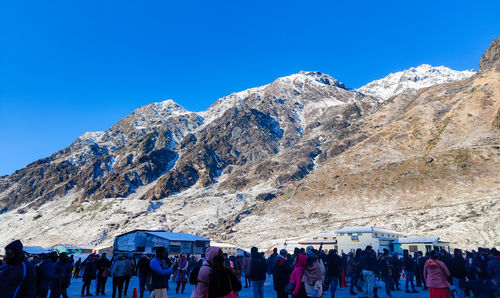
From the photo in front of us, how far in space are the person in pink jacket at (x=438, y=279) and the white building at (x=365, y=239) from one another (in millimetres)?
39154

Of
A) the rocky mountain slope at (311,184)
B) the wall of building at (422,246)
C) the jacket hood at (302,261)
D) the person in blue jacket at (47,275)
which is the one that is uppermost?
the rocky mountain slope at (311,184)

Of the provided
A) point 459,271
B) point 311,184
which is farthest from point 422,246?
point 311,184

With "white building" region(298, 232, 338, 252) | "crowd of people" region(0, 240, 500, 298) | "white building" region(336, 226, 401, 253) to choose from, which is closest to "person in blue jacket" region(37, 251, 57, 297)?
"crowd of people" region(0, 240, 500, 298)

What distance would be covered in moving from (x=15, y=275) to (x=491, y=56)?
171795 mm

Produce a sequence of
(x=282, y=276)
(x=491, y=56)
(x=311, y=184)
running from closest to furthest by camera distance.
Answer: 1. (x=282, y=276)
2. (x=311, y=184)
3. (x=491, y=56)

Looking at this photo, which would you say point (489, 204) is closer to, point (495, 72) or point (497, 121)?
point (497, 121)

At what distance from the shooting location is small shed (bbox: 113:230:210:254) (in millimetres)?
49938

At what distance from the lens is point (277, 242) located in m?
63.7

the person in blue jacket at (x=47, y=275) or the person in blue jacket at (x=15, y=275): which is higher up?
the person in blue jacket at (x=15, y=275)

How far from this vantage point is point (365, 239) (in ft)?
155

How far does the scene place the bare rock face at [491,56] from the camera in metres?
134

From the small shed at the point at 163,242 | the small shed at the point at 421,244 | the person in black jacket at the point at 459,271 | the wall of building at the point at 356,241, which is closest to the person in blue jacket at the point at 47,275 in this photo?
the person in black jacket at the point at 459,271

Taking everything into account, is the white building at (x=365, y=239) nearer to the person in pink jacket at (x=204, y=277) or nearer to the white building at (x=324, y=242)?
the white building at (x=324, y=242)

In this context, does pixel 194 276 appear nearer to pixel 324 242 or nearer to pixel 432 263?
pixel 432 263
